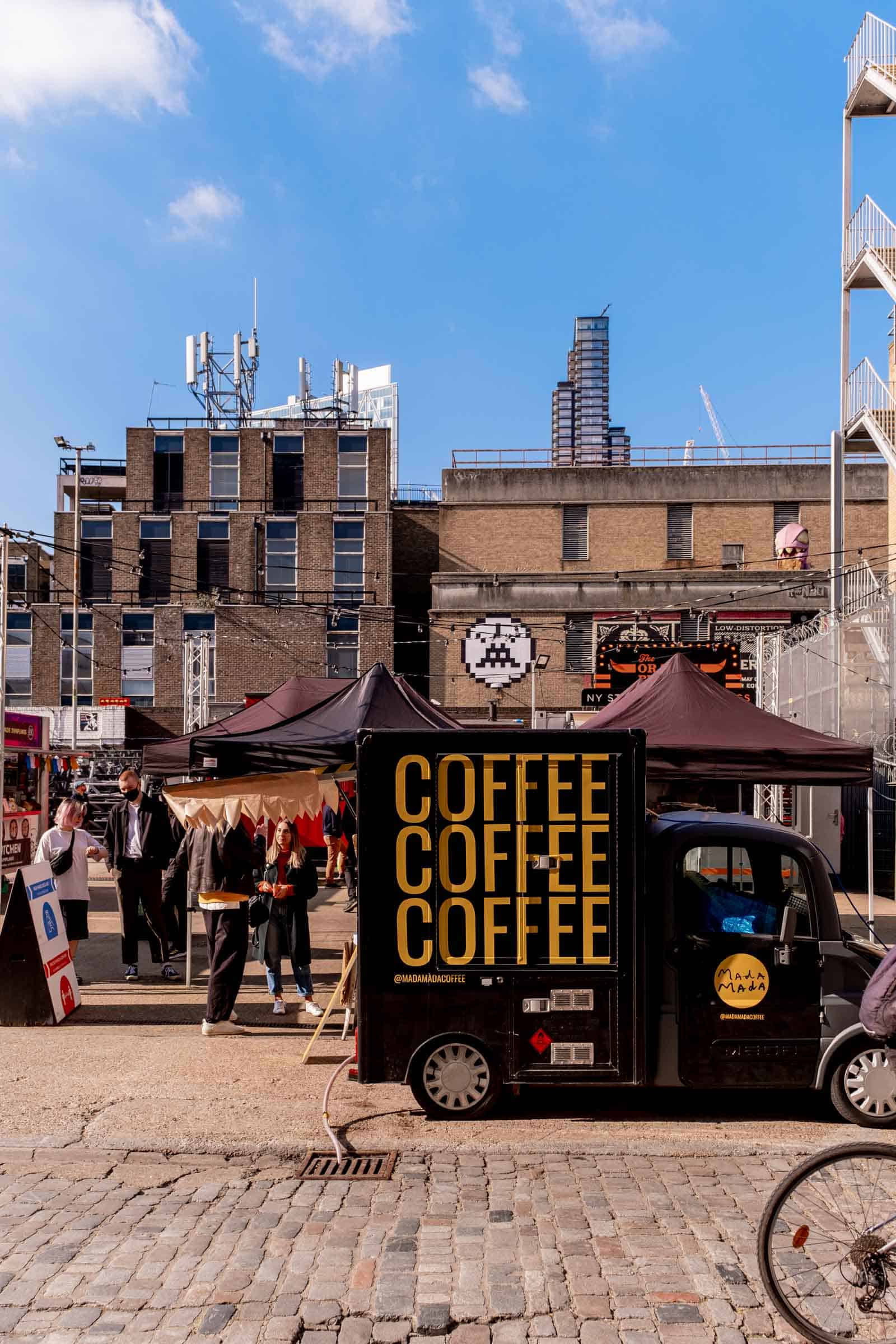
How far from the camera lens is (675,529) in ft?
159

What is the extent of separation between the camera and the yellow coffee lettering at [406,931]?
7055 mm

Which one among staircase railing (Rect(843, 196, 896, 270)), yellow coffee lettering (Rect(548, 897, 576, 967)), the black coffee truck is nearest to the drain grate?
the black coffee truck

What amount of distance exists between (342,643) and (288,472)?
792 cm

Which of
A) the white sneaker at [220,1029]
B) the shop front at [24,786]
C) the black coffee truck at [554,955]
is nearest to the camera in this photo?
the black coffee truck at [554,955]

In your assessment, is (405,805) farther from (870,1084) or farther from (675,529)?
(675,529)

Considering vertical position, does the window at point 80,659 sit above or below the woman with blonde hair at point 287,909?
above

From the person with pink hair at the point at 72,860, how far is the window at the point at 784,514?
41449mm

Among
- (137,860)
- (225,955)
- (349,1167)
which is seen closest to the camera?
(349,1167)

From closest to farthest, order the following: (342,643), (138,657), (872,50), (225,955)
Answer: (225,955) < (872,50) < (342,643) < (138,657)

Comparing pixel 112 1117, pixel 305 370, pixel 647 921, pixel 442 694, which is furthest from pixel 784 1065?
pixel 305 370

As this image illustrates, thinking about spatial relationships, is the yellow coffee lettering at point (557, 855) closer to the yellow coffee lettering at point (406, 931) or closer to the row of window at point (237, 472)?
the yellow coffee lettering at point (406, 931)

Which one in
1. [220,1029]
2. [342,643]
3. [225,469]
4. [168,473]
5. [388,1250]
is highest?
[225,469]

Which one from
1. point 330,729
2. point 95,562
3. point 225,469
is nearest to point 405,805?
point 330,729

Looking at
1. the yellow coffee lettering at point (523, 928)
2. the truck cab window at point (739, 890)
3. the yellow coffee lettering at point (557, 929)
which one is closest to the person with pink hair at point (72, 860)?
the yellow coffee lettering at point (523, 928)
